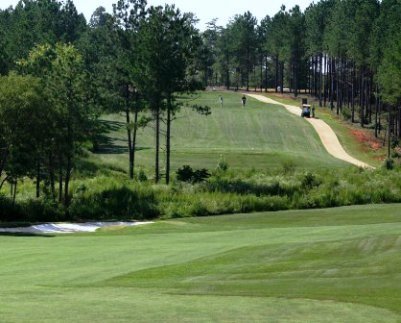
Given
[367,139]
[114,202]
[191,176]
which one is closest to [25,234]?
[114,202]

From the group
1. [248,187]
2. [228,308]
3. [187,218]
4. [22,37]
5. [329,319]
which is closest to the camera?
[329,319]

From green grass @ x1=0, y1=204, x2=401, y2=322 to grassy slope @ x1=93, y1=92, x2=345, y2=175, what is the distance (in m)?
36.4

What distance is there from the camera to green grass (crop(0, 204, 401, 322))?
50.5 feet

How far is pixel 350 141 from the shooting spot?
3386 inches

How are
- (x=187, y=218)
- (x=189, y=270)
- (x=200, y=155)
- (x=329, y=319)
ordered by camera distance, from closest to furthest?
(x=329, y=319), (x=189, y=270), (x=187, y=218), (x=200, y=155)

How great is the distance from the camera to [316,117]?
106 meters

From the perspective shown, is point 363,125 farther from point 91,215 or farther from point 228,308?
point 228,308

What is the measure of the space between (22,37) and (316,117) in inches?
1498

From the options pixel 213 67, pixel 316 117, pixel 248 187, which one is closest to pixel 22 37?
pixel 316 117

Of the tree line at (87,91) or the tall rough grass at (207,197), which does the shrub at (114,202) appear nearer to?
the tall rough grass at (207,197)

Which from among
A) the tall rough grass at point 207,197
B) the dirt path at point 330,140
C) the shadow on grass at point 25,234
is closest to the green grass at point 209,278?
the shadow on grass at point 25,234

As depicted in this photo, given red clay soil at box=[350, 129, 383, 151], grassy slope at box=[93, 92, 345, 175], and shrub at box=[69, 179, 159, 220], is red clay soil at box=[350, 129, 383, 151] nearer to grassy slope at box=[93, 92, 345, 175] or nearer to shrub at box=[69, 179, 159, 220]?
grassy slope at box=[93, 92, 345, 175]

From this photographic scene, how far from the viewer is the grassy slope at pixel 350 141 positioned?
76.0 m

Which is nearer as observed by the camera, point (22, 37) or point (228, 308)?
point (228, 308)
